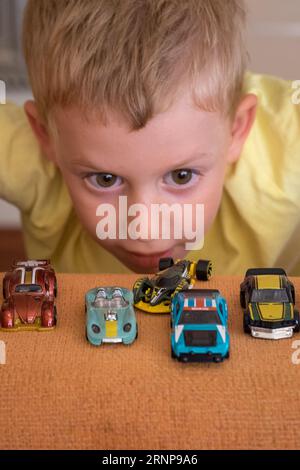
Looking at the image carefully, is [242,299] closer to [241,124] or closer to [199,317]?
[199,317]

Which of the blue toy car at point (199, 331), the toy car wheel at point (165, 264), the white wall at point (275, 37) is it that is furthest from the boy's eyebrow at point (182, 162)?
the white wall at point (275, 37)

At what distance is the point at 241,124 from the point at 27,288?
1.25 ft

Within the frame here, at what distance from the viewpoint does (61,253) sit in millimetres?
1070

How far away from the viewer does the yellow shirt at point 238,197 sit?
0.97 m

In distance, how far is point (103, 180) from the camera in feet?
Answer: 2.74

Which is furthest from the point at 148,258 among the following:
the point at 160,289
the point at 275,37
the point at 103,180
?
the point at 275,37

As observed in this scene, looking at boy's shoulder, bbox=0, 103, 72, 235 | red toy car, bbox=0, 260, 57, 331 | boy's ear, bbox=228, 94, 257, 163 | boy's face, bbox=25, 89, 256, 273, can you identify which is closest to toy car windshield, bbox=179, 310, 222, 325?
red toy car, bbox=0, 260, 57, 331

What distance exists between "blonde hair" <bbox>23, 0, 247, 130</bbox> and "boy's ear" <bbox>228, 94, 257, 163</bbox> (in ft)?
0.21

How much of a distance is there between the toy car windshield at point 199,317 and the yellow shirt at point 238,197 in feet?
1.28

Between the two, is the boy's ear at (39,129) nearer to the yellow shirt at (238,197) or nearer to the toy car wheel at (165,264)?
the yellow shirt at (238,197)

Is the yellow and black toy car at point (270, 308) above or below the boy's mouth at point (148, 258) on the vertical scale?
below

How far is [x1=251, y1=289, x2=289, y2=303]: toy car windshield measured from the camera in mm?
630
